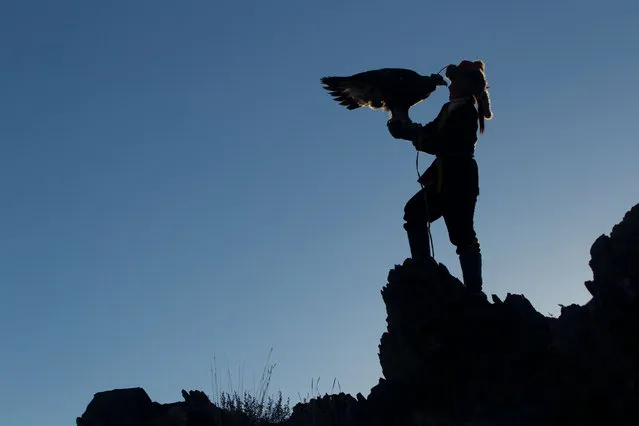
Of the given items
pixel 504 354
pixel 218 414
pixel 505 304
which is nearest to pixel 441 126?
pixel 505 304

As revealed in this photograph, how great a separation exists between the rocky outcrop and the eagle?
1675mm

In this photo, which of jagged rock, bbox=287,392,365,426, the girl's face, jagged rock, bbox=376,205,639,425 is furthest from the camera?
the girl's face

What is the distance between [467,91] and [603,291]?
105 inches

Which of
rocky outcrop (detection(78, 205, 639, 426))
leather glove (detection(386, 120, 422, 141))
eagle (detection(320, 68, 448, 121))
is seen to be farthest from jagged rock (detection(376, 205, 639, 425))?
eagle (detection(320, 68, 448, 121))

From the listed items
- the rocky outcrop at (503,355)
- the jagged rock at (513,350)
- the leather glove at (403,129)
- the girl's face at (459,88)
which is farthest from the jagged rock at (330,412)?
the girl's face at (459,88)

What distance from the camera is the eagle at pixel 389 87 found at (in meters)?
6.89

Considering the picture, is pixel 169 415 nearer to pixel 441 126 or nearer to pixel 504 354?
pixel 504 354

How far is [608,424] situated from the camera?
15.1ft

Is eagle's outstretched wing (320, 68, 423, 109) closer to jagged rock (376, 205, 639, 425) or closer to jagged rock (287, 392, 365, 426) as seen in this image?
jagged rock (376, 205, 639, 425)

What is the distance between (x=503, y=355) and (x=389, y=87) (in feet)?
9.11

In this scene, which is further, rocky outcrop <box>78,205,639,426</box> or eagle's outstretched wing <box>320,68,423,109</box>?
eagle's outstretched wing <box>320,68,423,109</box>

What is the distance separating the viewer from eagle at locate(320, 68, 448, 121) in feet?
22.6

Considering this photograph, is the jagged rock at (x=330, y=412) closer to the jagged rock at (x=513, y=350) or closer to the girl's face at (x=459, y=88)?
the jagged rock at (x=513, y=350)

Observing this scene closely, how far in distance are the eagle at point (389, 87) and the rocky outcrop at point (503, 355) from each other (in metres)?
1.67
